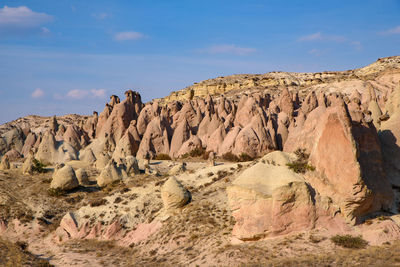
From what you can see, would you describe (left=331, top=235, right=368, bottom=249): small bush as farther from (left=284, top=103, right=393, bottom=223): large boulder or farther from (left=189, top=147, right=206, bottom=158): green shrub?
(left=189, top=147, right=206, bottom=158): green shrub

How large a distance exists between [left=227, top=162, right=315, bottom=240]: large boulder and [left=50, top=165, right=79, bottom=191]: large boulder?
60.0 feet

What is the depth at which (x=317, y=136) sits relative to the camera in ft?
59.9

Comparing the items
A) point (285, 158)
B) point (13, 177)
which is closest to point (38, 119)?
point (13, 177)

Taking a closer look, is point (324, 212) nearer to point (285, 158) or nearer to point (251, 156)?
point (285, 158)

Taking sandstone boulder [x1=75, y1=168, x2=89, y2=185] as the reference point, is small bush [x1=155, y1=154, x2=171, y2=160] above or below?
above

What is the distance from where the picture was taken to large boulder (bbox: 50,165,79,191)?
3058 cm

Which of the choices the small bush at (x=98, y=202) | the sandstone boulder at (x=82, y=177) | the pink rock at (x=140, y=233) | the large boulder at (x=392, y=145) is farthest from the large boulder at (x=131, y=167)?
the large boulder at (x=392, y=145)

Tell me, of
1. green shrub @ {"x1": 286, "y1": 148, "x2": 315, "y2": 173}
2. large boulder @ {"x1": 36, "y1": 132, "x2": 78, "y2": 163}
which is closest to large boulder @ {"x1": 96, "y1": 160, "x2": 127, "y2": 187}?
large boulder @ {"x1": 36, "y1": 132, "x2": 78, "y2": 163}

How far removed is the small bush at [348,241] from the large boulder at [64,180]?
21827mm

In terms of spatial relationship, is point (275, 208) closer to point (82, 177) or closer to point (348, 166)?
point (348, 166)

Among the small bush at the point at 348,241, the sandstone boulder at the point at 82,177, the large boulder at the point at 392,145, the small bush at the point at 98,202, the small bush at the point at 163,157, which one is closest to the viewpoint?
→ the small bush at the point at 348,241

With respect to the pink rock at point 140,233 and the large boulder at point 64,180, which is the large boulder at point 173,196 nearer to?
the pink rock at point 140,233

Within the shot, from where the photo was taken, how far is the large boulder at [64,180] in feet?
100

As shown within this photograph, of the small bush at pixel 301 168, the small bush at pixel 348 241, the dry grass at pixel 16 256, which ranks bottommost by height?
the dry grass at pixel 16 256
